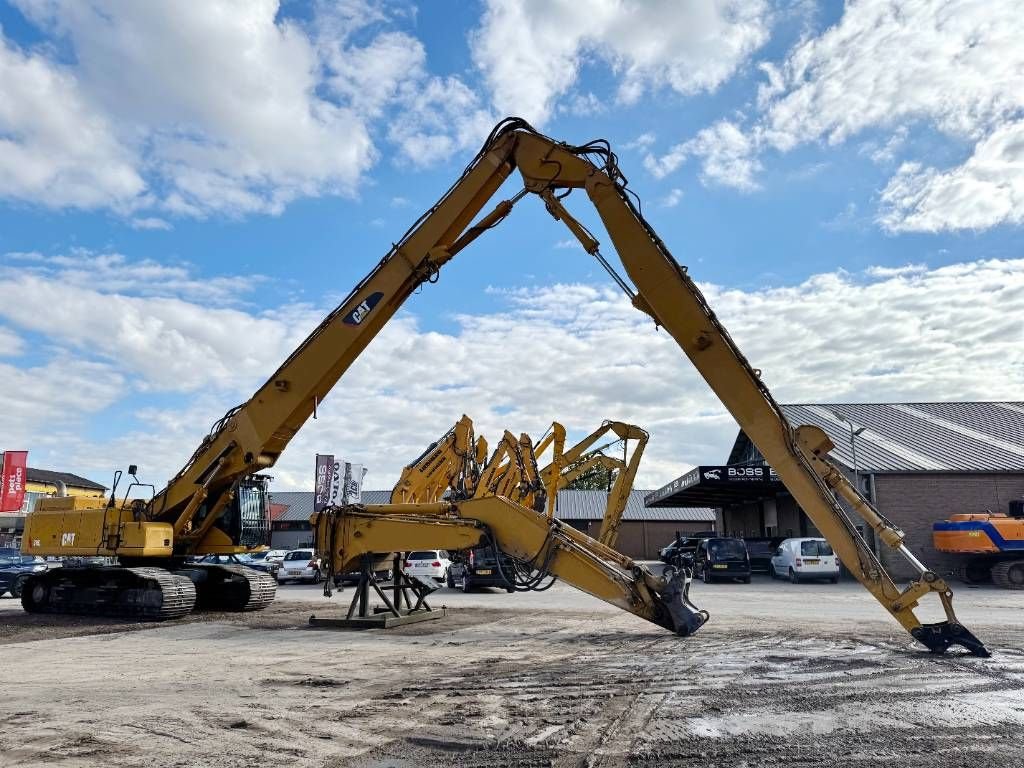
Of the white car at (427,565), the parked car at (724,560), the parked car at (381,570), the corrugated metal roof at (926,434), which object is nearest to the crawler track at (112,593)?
the parked car at (381,570)

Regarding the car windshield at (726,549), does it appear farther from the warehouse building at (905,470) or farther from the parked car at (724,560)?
the warehouse building at (905,470)

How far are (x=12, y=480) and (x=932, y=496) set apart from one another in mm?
42527

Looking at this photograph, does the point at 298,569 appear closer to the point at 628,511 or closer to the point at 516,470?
the point at 516,470

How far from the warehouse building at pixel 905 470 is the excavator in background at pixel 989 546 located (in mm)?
2059

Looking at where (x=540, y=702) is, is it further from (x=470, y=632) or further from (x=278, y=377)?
(x=278, y=377)

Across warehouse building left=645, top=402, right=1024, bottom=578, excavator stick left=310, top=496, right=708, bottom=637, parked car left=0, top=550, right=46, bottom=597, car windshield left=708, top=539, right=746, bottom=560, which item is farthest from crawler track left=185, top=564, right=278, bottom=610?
car windshield left=708, top=539, right=746, bottom=560

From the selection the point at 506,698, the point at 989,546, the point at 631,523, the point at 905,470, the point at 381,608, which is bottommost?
the point at 506,698

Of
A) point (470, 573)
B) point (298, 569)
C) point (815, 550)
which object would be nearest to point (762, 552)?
point (815, 550)

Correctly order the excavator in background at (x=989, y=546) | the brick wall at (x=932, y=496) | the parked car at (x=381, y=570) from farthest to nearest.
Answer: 1. the brick wall at (x=932, y=496)
2. the excavator in background at (x=989, y=546)
3. the parked car at (x=381, y=570)

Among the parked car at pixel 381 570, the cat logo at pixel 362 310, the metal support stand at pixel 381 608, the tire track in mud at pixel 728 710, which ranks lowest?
the tire track in mud at pixel 728 710

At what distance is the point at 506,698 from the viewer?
8078mm

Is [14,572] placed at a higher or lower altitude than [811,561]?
higher

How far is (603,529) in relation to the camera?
72.6 feet

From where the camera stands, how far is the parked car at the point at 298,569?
31000 mm
